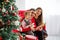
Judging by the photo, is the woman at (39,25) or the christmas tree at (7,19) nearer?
the christmas tree at (7,19)

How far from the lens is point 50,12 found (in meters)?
2.99

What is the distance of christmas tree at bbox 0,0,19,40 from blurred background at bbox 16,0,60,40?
85 cm

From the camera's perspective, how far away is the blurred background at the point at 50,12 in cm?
294

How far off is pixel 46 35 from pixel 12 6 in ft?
3.58

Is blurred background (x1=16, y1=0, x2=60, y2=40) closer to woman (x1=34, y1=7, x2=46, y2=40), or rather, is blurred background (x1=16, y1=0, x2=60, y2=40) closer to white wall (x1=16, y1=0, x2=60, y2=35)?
white wall (x1=16, y1=0, x2=60, y2=35)

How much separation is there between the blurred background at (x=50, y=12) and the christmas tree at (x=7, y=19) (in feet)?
2.77

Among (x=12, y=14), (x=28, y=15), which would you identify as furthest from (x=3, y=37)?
(x=28, y=15)

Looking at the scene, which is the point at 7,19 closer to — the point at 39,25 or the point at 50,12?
the point at 39,25

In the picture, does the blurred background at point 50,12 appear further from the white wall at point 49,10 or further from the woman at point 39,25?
the woman at point 39,25

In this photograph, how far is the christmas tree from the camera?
6.69ft

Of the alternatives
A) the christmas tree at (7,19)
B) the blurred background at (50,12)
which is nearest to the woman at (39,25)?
the blurred background at (50,12)

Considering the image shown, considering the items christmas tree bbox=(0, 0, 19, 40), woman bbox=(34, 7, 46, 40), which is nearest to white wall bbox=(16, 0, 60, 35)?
woman bbox=(34, 7, 46, 40)

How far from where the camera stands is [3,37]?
2.07m

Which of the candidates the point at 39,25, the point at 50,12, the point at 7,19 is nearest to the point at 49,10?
the point at 50,12
